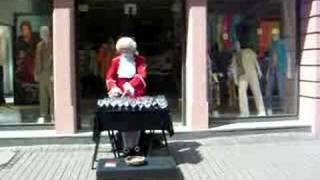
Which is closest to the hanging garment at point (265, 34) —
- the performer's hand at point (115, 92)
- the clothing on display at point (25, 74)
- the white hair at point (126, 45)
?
the white hair at point (126, 45)

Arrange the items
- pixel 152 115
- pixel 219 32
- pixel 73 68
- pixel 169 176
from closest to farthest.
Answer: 1. pixel 169 176
2. pixel 152 115
3. pixel 73 68
4. pixel 219 32

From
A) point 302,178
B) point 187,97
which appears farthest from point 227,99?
point 302,178

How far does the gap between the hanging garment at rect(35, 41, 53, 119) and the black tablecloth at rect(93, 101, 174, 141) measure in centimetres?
247

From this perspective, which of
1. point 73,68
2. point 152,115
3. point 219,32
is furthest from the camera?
point 219,32

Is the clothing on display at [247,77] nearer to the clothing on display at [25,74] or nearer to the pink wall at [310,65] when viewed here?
the pink wall at [310,65]

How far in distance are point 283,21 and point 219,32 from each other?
1.19 m

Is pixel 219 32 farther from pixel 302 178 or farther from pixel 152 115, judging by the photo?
pixel 302 178

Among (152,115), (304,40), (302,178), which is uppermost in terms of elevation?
(304,40)

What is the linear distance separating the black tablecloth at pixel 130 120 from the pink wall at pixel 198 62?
2047 mm

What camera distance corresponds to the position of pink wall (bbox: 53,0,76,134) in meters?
11.0

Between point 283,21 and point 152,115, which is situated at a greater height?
point 283,21

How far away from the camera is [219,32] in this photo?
39.3 ft

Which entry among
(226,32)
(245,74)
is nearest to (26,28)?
(226,32)

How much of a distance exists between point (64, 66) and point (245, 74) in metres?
3.23
